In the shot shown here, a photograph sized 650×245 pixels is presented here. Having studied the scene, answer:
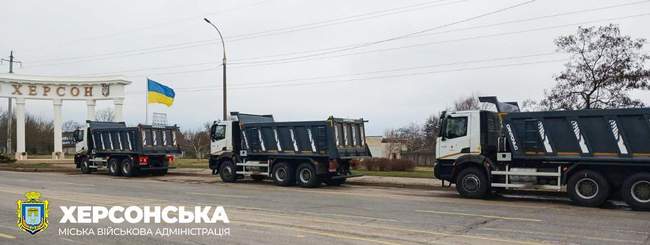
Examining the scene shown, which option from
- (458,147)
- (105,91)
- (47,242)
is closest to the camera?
(47,242)

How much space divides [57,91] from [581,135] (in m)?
44.1

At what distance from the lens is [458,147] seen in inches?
663

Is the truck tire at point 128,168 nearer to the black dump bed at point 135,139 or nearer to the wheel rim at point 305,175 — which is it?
the black dump bed at point 135,139

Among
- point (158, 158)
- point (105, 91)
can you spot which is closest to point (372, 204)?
point (158, 158)

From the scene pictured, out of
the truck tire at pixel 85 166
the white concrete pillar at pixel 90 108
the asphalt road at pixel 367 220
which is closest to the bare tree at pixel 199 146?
the white concrete pillar at pixel 90 108

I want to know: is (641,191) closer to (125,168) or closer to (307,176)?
(307,176)

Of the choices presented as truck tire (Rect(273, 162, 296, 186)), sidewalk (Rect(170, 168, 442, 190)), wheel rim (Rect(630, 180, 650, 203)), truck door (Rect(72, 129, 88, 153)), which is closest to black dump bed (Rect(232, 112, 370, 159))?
truck tire (Rect(273, 162, 296, 186))

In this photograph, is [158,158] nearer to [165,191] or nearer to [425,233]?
[165,191]

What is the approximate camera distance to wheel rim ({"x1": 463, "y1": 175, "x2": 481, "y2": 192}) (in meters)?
16.2

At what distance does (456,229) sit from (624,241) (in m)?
2.63

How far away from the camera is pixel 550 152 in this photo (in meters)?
15.2

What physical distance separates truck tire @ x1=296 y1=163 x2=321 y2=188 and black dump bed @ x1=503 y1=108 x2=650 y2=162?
24.0 ft

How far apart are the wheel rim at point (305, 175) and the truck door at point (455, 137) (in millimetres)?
5324

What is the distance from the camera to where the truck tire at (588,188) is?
46.5 feet
